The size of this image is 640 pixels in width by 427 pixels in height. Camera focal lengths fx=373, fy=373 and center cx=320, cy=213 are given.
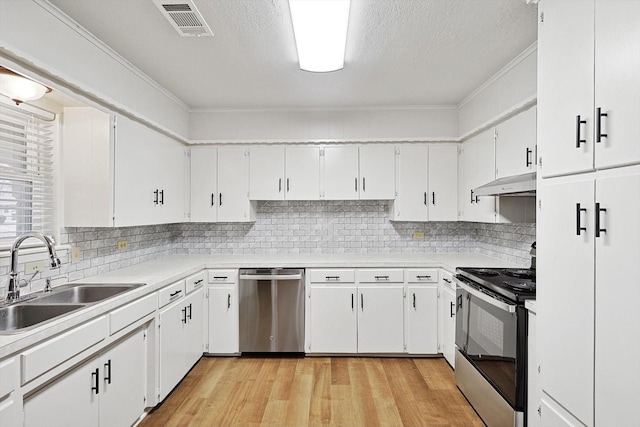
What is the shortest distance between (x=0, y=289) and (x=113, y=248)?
1122 mm

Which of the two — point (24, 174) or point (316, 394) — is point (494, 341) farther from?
point (24, 174)

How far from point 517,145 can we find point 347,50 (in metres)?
1.44

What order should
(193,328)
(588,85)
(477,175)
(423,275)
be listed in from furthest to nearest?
1. (423,275)
2. (477,175)
3. (193,328)
4. (588,85)

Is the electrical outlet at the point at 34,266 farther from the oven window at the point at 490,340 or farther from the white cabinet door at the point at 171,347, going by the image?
the oven window at the point at 490,340

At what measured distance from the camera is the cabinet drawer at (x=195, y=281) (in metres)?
3.24

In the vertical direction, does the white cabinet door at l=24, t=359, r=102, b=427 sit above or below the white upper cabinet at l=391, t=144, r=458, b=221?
below

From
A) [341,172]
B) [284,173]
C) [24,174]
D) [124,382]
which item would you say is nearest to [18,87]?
[24,174]

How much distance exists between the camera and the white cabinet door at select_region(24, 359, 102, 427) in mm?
1578

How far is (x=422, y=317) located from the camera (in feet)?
12.0

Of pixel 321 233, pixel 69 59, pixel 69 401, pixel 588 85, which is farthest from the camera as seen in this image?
pixel 321 233

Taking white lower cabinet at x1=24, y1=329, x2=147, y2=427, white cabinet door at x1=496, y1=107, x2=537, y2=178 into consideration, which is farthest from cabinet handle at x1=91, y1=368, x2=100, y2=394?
white cabinet door at x1=496, y1=107, x2=537, y2=178

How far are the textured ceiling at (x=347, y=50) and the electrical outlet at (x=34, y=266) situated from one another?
150cm

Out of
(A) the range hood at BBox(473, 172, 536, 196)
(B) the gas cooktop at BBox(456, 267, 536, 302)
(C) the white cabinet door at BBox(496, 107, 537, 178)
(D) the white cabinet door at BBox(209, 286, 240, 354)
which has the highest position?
(C) the white cabinet door at BBox(496, 107, 537, 178)

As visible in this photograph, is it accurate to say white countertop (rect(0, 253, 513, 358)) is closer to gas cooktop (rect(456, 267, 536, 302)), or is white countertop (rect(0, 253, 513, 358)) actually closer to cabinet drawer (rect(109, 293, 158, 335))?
cabinet drawer (rect(109, 293, 158, 335))
